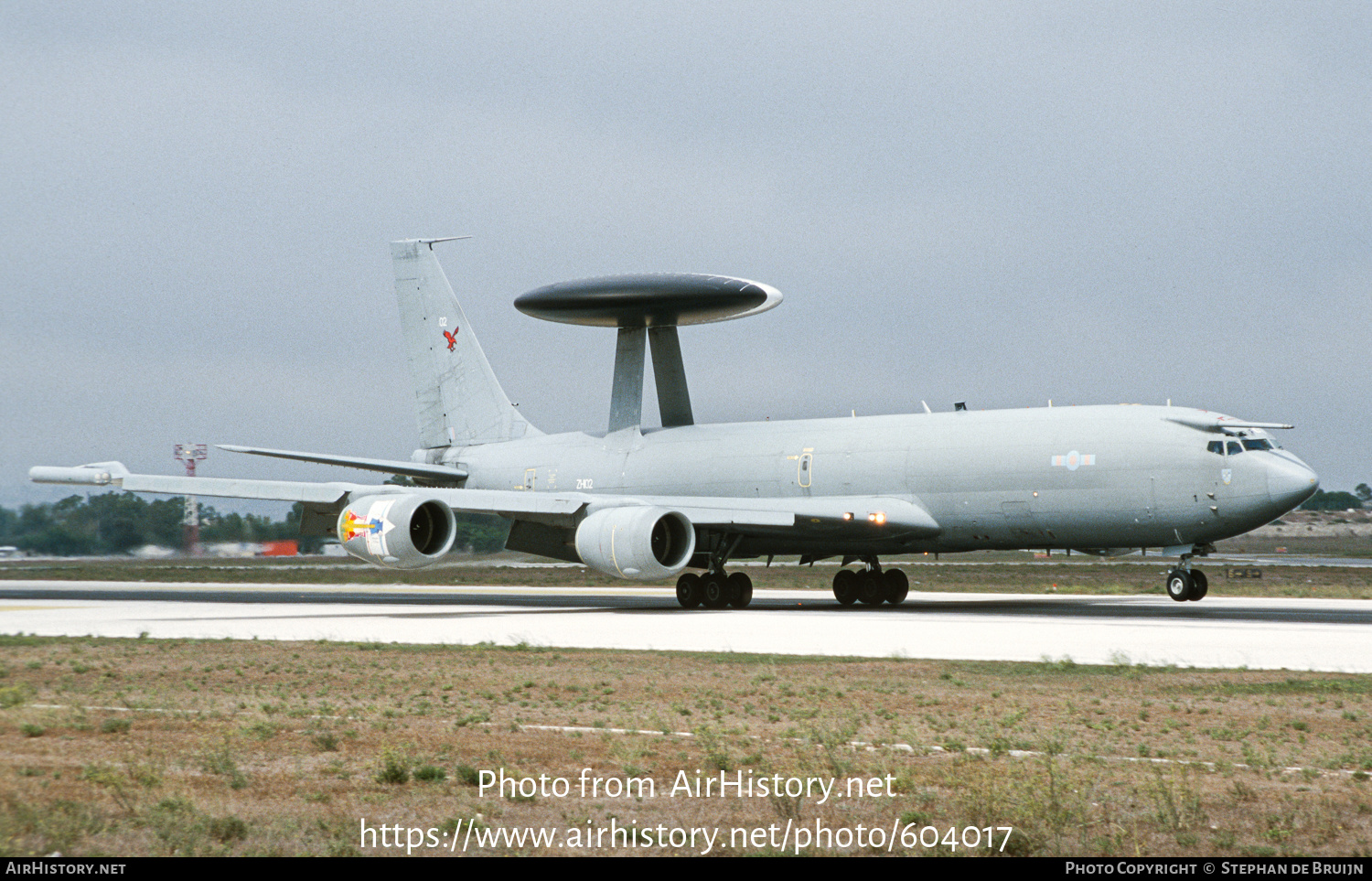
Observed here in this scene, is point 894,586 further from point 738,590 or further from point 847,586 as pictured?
point 738,590

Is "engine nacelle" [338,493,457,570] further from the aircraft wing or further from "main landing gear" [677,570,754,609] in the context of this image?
"main landing gear" [677,570,754,609]

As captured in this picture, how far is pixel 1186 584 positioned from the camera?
27953mm

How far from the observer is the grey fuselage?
26.9m

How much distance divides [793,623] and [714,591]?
650 cm

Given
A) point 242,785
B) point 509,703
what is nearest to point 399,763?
point 242,785

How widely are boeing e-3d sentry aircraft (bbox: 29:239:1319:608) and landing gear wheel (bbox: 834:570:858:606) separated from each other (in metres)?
0.05

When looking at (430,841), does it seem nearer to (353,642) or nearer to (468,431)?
(353,642)

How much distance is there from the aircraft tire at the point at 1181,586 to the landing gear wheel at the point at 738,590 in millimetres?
9206

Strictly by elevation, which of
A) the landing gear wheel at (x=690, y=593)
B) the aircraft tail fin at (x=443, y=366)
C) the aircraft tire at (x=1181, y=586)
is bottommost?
the landing gear wheel at (x=690, y=593)

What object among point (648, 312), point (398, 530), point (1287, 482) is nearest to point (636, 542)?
point (398, 530)

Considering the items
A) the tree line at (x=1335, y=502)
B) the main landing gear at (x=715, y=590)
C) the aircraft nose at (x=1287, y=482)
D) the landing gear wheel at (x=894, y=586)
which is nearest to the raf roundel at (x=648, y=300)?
the main landing gear at (x=715, y=590)

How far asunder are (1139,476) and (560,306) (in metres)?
15.5

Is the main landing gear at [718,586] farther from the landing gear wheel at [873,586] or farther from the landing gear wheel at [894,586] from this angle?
the landing gear wheel at [894,586]

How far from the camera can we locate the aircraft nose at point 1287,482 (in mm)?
26484
